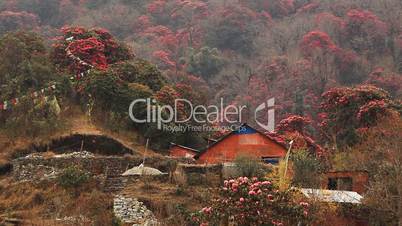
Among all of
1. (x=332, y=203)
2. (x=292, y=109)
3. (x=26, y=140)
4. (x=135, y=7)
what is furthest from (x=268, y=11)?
(x=332, y=203)

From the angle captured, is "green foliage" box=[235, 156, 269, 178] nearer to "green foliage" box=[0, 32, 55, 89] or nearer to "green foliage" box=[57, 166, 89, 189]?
"green foliage" box=[57, 166, 89, 189]

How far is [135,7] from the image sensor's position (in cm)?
6234

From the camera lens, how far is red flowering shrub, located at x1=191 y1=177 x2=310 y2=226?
41.0 feet

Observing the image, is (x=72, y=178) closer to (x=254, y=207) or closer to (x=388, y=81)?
(x=254, y=207)

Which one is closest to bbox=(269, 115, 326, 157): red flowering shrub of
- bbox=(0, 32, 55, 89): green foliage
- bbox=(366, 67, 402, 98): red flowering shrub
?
bbox=(366, 67, 402, 98): red flowering shrub

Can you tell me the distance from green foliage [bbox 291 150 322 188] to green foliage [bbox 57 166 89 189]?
721 centimetres

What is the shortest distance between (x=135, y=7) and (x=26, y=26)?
13.0 metres

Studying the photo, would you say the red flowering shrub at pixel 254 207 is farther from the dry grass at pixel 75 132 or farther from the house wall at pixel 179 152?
the house wall at pixel 179 152

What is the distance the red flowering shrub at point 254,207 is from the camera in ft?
41.0

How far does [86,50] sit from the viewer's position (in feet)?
95.3

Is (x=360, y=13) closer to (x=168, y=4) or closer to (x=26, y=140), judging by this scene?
(x=168, y=4)

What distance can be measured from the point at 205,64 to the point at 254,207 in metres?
37.1

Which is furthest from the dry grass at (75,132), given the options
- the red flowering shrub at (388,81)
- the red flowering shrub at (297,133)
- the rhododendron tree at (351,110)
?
the red flowering shrub at (388,81)

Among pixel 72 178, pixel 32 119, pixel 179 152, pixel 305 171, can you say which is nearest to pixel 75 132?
pixel 32 119
